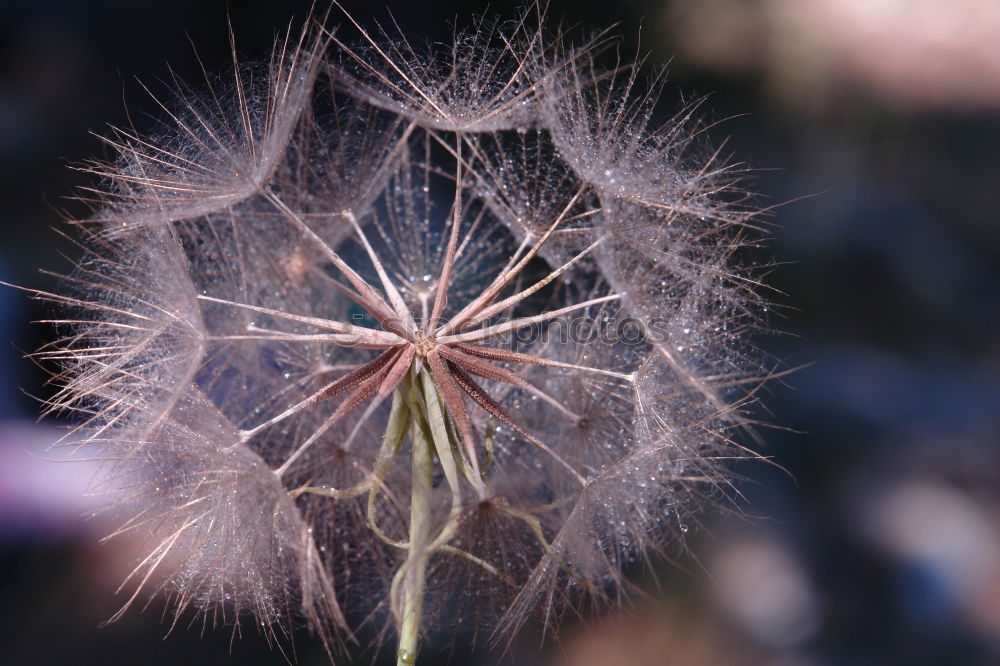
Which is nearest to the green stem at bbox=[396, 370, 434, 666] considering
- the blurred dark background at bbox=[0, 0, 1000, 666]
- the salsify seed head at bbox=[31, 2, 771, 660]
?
the salsify seed head at bbox=[31, 2, 771, 660]

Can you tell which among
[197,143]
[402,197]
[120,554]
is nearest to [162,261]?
[197,143]

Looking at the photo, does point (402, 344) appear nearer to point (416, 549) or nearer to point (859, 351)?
point (416, 549)

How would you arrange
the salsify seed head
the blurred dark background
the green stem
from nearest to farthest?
the green stem < the salsify seed head < the blurred dark background

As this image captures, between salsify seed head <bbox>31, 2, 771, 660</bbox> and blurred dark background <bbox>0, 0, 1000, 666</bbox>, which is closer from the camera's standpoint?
salsify seed head <bbox>31, 2, 771, 660</bbox>

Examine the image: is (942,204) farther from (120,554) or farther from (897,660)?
(120,554)

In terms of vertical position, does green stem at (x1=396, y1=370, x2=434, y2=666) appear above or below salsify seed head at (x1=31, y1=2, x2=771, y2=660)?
below

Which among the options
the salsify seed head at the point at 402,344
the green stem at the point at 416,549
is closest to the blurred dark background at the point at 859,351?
the salsify seed head at the point at 402,344

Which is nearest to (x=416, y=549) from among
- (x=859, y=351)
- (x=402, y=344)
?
(x=402, y=344)

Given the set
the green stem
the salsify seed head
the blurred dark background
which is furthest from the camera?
the blurred dark background

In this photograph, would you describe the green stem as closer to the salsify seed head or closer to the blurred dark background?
the salsify seed head
